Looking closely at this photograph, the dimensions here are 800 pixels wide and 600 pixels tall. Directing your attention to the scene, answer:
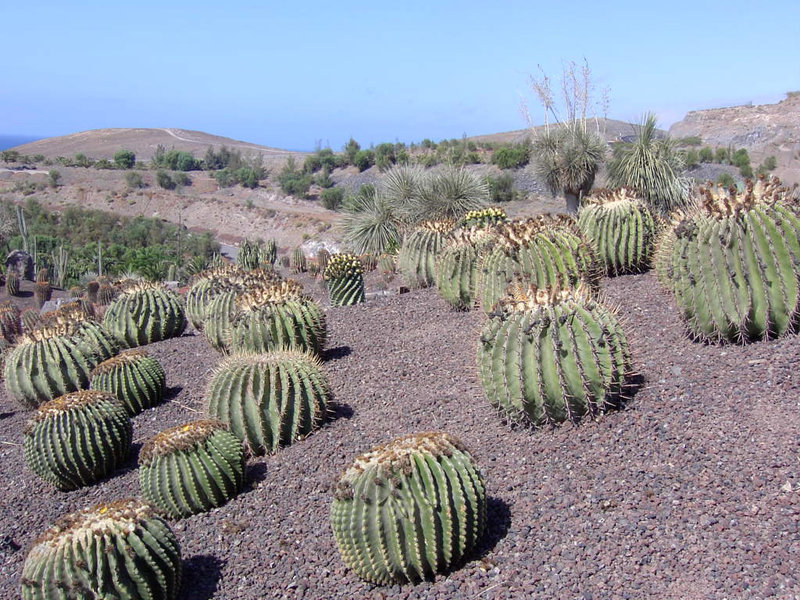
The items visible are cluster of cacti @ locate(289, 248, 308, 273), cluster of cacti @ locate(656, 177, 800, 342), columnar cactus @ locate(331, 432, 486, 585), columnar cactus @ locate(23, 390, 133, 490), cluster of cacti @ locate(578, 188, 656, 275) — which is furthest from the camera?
cluster of cacti @ locate(289, 248, 308, 273)

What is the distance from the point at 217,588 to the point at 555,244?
454 centimetres

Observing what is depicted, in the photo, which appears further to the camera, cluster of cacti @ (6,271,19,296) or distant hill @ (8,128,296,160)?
distant hill @ (8,128,296,160)

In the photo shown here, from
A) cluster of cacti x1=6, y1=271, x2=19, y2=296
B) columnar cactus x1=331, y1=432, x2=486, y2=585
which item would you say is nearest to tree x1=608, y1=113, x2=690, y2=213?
columnar cactus x1=331, y1=432, x2=486, y2=585

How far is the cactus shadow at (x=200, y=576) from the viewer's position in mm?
4797

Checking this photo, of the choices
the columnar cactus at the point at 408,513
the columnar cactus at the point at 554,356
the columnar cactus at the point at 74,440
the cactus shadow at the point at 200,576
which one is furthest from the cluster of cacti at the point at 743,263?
the columnar cactus at the point at 74,440

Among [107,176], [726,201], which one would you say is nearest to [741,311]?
[726,201]

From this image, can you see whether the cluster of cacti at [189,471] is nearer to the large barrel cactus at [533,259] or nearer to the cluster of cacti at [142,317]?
the large barrel cactus at [533,259]

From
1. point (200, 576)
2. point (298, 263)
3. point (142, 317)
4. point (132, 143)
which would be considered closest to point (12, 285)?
point (298, 263)

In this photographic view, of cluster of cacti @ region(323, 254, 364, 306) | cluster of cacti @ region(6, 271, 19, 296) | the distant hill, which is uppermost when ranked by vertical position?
the distant hill

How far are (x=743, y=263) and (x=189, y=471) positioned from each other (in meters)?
4.61

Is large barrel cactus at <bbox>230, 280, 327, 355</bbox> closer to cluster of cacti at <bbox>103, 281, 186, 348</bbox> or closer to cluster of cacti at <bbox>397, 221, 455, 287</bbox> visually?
cluster of cacti at <bbox>103, 281, 186, 348</bbox>

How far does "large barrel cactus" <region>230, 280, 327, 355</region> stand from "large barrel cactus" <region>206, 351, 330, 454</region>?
1277 mm

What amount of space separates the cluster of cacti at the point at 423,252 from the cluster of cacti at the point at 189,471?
6.21 metres

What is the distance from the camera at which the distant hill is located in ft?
328
